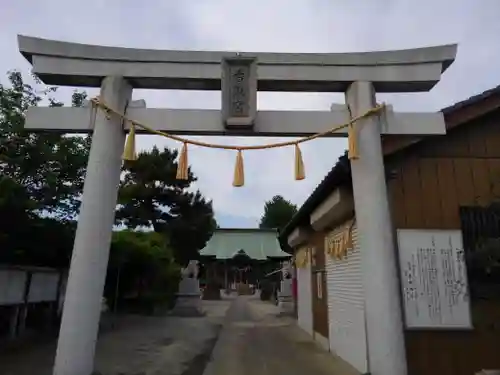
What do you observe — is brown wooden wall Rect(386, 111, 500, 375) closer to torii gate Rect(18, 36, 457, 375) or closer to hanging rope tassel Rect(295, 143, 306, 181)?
torii gate Rect(18, 36, 457, 375)

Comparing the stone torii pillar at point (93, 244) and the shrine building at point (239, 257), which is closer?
the stone torii pillar at point (93, 244)

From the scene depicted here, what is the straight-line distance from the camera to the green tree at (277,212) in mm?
51281

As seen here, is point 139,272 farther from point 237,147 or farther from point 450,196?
point 450,196

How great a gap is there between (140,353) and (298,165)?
6.55m

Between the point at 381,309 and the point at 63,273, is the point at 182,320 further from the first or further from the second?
the point at 381,309

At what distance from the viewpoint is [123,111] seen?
20.2ft

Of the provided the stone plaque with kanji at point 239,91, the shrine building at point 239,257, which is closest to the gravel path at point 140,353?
the stone plaque with kanji at point 239,91

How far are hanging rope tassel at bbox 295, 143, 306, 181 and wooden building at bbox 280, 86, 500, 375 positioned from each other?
2.45ft

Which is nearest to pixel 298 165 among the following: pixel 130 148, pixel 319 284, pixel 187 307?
pixel 130 148

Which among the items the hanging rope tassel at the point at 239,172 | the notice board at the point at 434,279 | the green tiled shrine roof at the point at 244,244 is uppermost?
the green tiled shrine roof at the point at 244,244

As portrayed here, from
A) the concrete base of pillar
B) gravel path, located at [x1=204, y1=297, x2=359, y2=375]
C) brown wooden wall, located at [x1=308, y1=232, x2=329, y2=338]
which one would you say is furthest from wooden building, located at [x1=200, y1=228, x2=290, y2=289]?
brown wooden wall, located at [x1=308, y1=232, x2=329, y2=338]

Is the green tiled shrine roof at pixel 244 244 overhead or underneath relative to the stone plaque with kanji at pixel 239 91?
overhead

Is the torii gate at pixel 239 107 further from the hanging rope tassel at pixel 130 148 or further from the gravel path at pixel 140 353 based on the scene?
the gravel path at pixel 140 353

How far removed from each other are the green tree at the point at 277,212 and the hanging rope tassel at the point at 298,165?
4419cm
